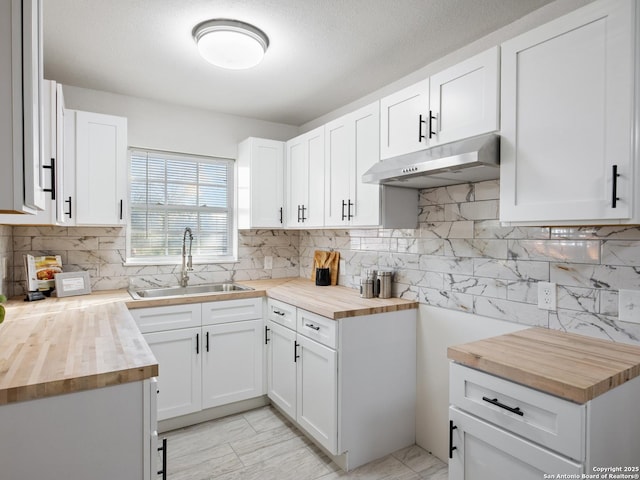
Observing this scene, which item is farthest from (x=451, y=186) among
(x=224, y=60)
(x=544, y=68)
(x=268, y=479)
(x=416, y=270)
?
(x=268, y=479)

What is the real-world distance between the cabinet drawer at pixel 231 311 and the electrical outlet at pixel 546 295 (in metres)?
1.95

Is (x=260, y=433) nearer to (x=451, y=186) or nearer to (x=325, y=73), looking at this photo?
(x=451, y=186)

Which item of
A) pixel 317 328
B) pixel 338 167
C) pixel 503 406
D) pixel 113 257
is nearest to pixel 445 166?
pixel 503 406

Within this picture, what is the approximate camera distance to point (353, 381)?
2.26 m

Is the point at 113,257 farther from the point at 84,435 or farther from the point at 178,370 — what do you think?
the point at 84,435

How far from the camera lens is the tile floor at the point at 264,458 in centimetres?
221

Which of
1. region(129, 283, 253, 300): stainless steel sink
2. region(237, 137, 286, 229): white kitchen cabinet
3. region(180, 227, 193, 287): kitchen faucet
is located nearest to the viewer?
region(129, 283, 253, 300): stainless steel sink

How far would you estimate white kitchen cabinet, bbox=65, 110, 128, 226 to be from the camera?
2.63 m

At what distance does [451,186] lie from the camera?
2.35 m

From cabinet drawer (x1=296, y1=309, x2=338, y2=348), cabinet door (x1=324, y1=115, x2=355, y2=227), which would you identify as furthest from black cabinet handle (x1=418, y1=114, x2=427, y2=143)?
cabinet drawer (x1=296, y1=309, x2=338, y2=348)

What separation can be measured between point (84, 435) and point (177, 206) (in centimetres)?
242

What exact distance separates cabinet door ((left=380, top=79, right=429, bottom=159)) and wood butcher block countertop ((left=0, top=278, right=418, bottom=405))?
3.23 feet

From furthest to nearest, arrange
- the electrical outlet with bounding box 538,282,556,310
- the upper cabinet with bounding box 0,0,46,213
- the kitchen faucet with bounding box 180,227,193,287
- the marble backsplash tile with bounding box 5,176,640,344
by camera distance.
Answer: the kitchen faucet with bounding box 180,227,193,287 → the electrical outlet with bounding box 538,282,556,310 → the marble backsplash tile with bounding box 5,176,640,344 → the upper cabinet with bounding box 0,0,46,213

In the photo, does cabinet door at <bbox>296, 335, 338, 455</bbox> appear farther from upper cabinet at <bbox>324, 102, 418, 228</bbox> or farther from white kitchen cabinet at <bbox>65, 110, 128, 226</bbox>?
white kitchen cabinet at <bbox>65, 110, 128, 226</bbox>
